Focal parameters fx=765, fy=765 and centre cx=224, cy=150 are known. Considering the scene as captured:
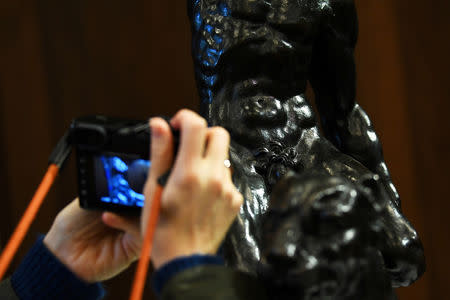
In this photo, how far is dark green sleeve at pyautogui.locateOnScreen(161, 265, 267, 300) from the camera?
0.59 metres

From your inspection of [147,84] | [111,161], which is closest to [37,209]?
[111,161]

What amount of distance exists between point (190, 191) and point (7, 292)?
364 mm

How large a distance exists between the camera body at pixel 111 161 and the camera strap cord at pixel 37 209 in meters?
0.02

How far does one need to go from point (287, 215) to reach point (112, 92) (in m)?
1.16

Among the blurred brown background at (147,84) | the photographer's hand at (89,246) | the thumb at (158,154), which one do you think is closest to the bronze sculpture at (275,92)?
the photographer's hand at (89,246)

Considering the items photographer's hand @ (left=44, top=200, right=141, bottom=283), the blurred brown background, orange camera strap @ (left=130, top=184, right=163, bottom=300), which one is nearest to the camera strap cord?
orange camera strap @ (left=130, top=184, right=163, bottom=300)

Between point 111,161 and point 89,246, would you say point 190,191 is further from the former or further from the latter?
point 89,246

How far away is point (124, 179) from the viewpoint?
69cm

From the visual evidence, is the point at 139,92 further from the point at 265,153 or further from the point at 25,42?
the point at 265,153

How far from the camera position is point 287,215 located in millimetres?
632

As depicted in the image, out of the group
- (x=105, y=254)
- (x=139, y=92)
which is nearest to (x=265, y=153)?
(x=105, y=254)

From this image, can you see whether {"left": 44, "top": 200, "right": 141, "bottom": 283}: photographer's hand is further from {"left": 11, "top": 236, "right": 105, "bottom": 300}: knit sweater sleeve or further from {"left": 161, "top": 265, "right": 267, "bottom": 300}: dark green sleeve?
{"left": 161, "top": 265, "right": 267, "bottom": 300}: dark green sleeve

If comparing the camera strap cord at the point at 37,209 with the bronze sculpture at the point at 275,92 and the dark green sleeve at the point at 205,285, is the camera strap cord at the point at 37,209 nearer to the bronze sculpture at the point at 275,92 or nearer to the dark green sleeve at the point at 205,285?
the dark green sleeve at the point at 205,285

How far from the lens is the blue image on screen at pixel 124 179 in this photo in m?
0.68
